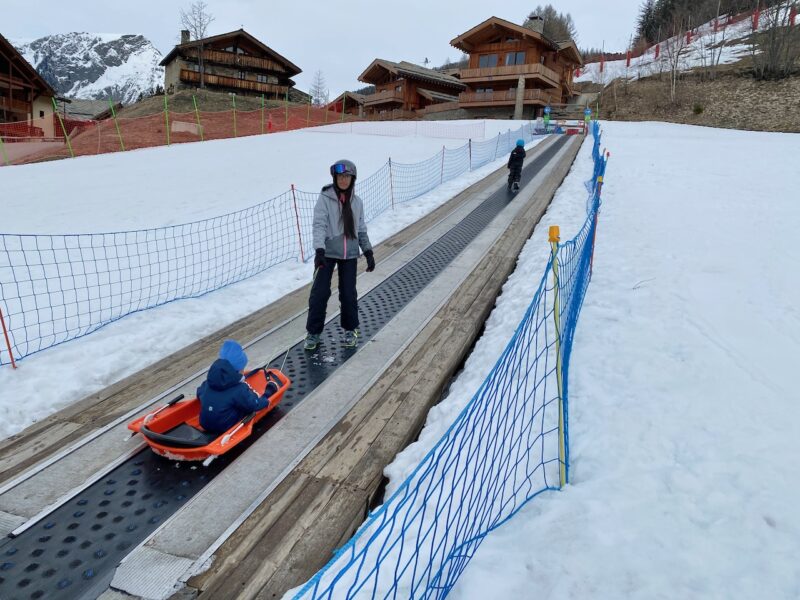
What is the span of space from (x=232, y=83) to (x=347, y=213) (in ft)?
155

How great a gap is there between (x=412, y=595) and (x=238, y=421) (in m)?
1.70

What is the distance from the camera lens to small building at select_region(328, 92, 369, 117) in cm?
5183

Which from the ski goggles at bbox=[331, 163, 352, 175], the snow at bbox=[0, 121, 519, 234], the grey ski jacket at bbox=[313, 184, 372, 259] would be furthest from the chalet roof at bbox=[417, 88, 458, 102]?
the ski goggles at bbox=[331, 163, 352, 175]

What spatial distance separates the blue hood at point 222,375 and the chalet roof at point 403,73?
4475cm

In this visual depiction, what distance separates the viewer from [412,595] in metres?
2.10

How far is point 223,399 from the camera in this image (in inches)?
124

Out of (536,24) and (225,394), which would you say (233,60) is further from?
(225,394)

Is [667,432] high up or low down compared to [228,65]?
down

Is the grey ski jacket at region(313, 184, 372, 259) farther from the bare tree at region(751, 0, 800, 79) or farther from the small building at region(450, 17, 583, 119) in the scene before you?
the bare tree at region(751, 0, 800, 79)

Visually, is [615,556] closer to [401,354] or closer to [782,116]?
[401,354]

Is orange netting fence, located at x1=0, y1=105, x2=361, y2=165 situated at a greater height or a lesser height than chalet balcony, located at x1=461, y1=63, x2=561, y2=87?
lesser

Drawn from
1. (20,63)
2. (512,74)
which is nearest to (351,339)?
(512,74)

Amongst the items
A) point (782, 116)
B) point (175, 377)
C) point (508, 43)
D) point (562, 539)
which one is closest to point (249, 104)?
point (508, 43)

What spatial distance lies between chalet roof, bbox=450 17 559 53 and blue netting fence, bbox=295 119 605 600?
4008cm
